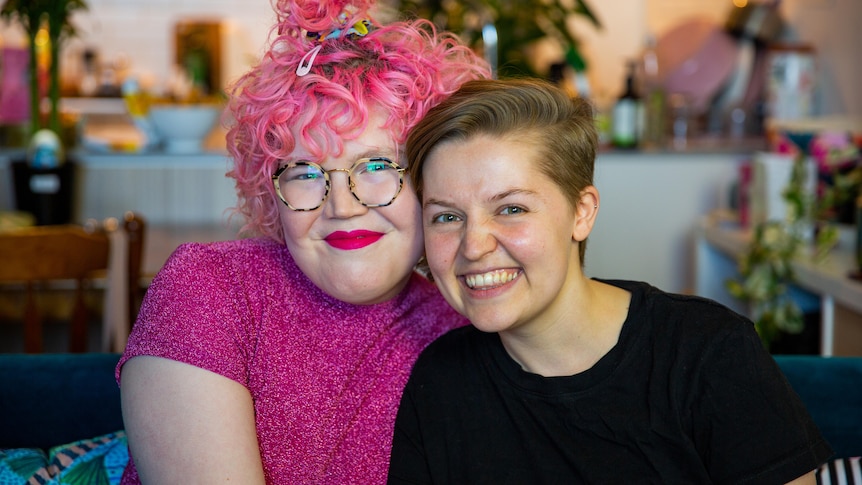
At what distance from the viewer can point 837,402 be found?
4.33ft

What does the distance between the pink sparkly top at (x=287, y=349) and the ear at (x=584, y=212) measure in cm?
27

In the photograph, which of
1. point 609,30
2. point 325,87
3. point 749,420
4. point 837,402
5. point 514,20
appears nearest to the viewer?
point 749,420

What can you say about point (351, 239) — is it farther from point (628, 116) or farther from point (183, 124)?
point (628, 116)

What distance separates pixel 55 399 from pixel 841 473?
108 centimetres

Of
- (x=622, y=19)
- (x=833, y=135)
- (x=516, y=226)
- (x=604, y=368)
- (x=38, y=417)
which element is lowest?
(x=38, y=417)

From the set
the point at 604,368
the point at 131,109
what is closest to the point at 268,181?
the point at 604,368

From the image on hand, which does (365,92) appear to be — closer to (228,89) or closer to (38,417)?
(228,89)

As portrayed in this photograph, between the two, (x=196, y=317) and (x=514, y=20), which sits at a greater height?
(x=514, y=20)

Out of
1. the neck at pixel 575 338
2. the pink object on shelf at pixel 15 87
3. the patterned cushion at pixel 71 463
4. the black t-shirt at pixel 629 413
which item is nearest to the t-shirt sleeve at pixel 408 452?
the black t-shirt at pixel 629 413

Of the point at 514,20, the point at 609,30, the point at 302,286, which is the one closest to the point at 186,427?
the point at 302,286

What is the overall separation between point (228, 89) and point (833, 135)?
1538 mm

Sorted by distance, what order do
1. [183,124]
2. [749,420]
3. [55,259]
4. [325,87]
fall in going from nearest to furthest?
[749,420] → [325,87] → [55,259] → [183,124]

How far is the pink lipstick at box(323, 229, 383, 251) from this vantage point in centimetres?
107

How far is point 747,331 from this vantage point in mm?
1012
